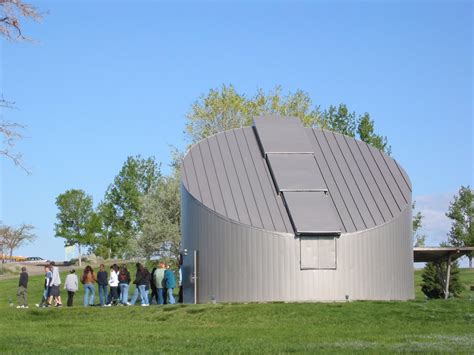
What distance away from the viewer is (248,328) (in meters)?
25.4

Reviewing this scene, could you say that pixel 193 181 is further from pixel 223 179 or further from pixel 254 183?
pixel 254 183

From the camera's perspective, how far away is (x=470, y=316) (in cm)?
2739

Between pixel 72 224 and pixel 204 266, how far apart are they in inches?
2015

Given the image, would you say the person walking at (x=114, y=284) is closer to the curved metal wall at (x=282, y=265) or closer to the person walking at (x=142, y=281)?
the person walking at (x=142, y=281)

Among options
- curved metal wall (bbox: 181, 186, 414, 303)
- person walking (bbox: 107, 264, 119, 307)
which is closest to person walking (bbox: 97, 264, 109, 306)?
person walking (bbox: 107, 264, 119, 307)

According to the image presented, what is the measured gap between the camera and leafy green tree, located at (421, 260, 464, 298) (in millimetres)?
42719

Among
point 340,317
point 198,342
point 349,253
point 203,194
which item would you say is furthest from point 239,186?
point 198,342

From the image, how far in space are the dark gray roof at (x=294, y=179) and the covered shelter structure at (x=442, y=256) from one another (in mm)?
3281

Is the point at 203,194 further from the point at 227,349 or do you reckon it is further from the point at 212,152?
the point at 227,349

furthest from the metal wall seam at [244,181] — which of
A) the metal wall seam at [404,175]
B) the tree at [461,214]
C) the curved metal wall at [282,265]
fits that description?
the tree at [461,214]

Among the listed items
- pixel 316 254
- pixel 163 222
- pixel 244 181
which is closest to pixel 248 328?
pixel 316 254

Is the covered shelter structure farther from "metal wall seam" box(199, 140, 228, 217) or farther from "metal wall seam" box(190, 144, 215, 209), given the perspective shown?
"metal wall seam" box(190, 144, 215, 209)

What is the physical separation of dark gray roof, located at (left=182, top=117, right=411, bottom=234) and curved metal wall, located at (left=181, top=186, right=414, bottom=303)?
46 centimetres

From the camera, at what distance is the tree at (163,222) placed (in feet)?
185
